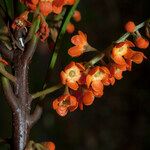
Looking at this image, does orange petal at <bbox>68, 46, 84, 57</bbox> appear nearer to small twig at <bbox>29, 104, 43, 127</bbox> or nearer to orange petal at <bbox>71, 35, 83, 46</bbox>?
orange petal at <bbox>71, 35, 83, 46</bbox>

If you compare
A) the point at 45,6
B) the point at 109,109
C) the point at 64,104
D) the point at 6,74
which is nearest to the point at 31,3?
the point at 45,6

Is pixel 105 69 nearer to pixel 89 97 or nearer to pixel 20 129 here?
pixel 89 97

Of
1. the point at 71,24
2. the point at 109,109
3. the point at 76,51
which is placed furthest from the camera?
the point at 109,109

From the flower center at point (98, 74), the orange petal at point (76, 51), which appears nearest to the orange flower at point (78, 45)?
the orange petal at point (76, 51)

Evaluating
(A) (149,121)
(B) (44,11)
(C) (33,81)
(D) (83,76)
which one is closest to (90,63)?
(D) (83,76)

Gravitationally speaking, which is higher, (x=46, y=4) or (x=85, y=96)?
(x=46, y=4)

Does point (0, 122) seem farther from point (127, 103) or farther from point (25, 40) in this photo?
point (25, 40)

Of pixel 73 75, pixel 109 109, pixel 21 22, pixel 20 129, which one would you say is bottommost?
pixel 109 109

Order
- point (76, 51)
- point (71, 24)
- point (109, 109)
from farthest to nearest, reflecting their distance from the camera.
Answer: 1. point (109, 109)
2. point (71, 24)
3. point (76, 51)

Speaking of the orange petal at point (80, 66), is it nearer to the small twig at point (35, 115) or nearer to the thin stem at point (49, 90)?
the thin stem at point (49, 90)
